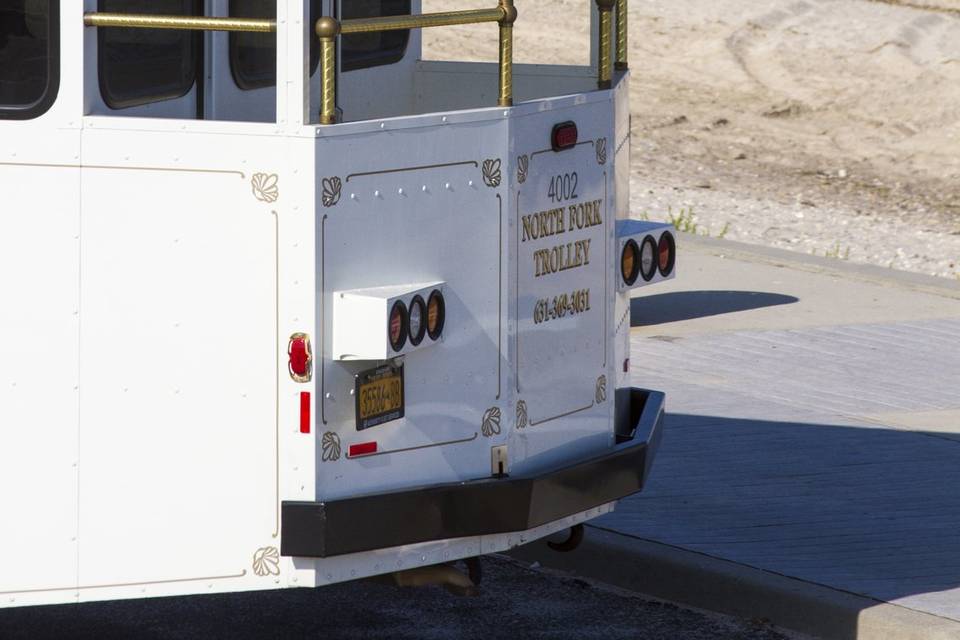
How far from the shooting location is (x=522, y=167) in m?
5.77

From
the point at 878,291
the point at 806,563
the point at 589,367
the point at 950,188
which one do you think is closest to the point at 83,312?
the point at 589,367

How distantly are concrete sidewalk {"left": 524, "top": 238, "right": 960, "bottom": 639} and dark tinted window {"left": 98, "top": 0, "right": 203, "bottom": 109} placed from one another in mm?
2605

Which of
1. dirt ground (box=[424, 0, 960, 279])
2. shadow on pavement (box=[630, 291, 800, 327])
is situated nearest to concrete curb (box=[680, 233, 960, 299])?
shadow on pavement (box=[630, 291, 800, 327])

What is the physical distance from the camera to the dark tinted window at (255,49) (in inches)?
240

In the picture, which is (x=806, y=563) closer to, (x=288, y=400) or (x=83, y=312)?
(x=288, y=400)

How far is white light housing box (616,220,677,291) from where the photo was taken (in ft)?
21.8

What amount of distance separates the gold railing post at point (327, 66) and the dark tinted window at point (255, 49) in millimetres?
977

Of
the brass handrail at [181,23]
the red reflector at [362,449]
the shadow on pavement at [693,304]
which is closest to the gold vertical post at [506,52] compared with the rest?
the brass handrail at [181,23]

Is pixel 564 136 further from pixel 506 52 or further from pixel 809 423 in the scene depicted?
pixel 809 423

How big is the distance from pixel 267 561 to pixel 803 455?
3.75 m

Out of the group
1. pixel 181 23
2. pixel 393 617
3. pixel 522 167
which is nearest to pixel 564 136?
pixel 522 167

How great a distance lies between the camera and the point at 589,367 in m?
6.30

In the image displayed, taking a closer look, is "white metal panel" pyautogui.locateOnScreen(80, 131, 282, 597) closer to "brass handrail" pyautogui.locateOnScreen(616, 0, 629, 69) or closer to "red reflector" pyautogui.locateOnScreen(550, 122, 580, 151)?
"red reflector" pyautogui.locateOnScreen(550, 122, 580, 151)

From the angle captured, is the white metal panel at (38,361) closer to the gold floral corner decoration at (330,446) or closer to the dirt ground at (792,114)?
the gold floral corner decoration at (330,446)
